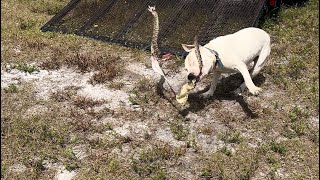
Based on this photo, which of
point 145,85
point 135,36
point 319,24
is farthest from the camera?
point 319,24

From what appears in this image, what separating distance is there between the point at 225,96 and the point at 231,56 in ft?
3.44

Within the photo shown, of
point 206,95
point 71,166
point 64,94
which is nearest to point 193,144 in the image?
point 206,95

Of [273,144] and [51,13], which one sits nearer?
[273,144]

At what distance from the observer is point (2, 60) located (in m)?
8.23

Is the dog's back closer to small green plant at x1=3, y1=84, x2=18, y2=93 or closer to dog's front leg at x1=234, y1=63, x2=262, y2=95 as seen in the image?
dog's front leg at x1=234, y1=63, x2=262, y2=95

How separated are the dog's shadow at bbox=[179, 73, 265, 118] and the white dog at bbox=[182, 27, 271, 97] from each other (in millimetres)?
123

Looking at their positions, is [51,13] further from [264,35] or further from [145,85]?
[264,35]

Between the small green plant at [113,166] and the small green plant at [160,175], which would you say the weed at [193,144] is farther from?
the small green plant at [113,166]

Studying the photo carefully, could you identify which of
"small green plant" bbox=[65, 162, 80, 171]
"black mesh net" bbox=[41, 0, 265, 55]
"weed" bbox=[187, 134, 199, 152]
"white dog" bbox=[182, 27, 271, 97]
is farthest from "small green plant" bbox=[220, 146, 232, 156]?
"black mesh net" bbox=[41, 0, 265, 55]

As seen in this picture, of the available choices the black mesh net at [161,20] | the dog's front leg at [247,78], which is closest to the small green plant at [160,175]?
the dog's front leg at [247,78]

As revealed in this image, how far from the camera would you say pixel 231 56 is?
6.22 meters

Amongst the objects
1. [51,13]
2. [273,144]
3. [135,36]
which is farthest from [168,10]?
[273,144]

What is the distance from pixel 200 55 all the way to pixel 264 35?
144cm

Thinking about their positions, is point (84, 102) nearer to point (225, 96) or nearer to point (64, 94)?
point (64, 94)
